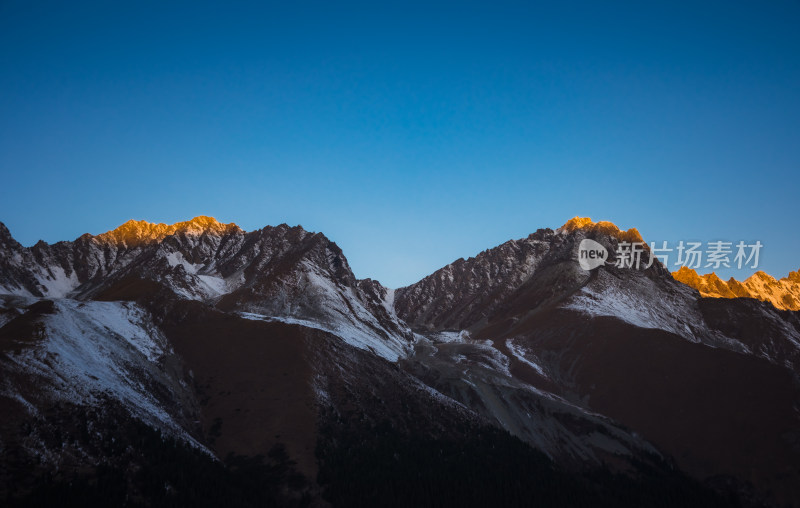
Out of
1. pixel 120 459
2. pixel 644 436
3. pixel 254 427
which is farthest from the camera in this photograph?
pixel 644 436

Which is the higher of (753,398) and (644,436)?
(753,398)

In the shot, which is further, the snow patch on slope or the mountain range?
the snow patch on slope

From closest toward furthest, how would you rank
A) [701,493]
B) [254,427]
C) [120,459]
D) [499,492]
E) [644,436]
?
[120,459]
[499,492]
[254,427]
[701,493]
[644,436]

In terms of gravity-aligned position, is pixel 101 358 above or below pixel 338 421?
below

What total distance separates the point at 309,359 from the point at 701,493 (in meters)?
89.8

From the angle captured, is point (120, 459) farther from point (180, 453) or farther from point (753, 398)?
point (753, 398)

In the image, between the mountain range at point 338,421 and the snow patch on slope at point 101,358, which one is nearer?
the mountain range at point 338,421

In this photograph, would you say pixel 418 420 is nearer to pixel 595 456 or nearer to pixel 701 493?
pixel 595 456

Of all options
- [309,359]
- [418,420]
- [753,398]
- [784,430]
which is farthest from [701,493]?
[309,359]

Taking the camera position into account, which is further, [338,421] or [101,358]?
[338,421]

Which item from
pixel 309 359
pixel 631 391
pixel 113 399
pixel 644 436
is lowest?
pixel 113 399

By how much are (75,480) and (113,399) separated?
2335 centimetres

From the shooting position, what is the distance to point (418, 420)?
12688cm

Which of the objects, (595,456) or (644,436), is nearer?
(595,456)
